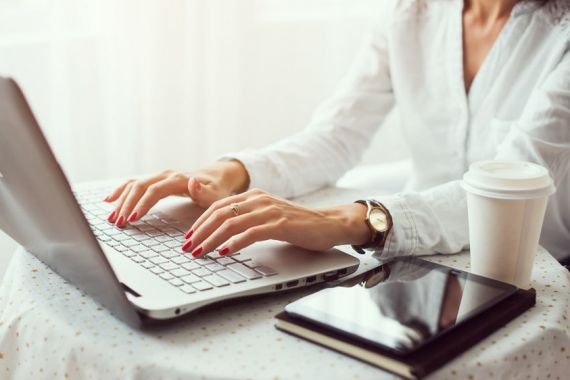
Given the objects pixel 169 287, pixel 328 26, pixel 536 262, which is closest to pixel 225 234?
pixel 169 287

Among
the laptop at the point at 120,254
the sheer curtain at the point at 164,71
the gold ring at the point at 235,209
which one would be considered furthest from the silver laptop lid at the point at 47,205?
the sheer curtain at the point at 164,71

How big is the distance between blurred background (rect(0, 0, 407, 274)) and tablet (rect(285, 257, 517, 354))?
1.09 m

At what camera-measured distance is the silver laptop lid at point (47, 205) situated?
2.36 feet

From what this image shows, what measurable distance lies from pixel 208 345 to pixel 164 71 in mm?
1427

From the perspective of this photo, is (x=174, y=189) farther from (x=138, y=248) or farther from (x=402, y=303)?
(x=402, y=303)

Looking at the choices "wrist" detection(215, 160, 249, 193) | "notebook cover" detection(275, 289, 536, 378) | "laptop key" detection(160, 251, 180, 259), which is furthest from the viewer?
"wrist" detection(215, 160, 249, 193)

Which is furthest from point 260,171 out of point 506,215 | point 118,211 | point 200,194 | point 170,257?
point 506,215

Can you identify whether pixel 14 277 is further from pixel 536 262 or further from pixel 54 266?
pixel 536 262

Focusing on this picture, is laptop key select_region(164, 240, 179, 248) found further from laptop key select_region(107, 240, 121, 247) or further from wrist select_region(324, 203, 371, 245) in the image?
wrist select_region(324, 203, 371, 245)

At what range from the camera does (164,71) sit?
6.86 feet

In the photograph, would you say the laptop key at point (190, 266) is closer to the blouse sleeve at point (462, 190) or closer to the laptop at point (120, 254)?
the laptop at point (120, 254)

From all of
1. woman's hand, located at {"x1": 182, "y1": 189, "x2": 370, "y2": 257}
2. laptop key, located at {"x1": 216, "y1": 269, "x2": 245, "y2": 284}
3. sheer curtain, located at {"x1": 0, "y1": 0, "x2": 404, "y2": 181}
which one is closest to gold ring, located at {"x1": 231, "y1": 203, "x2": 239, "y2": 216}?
woman's hand, located at {"x1": 182, "y1": 189, "x2": 370, "y2": 257}

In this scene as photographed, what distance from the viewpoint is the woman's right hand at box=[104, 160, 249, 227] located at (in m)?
1.07

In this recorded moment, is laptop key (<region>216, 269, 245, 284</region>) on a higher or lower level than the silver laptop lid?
lower
